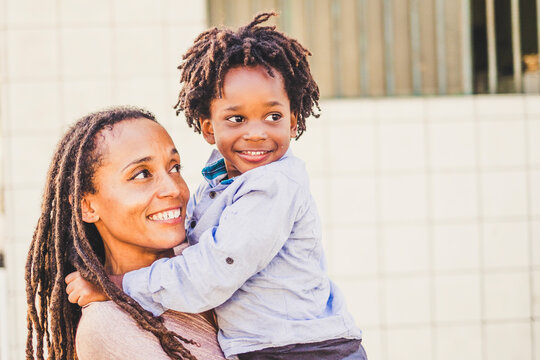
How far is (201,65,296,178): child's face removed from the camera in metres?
1.84

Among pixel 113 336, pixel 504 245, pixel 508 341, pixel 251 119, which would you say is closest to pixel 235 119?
pixel 251 119

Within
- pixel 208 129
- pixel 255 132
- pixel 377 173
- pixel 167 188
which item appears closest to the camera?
pixel 167 188

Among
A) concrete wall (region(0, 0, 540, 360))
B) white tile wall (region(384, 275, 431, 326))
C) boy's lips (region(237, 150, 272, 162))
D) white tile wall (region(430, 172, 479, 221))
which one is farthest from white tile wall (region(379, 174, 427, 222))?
boy's lips (region(237, 150, 272, 162))

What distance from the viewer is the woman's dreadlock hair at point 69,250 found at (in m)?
1.64

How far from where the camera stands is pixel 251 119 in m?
1.85

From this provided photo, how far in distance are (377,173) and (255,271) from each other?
260 cm

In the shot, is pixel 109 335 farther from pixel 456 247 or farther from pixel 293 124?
pixel 456 247

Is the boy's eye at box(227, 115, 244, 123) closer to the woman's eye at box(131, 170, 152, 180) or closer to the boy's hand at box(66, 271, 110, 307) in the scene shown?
the woman's eye at box(131, 170, 152, 180)

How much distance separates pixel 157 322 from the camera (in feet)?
5.36

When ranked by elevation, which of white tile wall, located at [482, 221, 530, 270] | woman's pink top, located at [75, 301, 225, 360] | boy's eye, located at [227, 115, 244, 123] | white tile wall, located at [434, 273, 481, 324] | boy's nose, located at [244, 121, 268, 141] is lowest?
white tile wall, located at [434, 273, 481, 324]

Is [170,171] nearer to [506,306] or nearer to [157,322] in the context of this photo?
[157,322]

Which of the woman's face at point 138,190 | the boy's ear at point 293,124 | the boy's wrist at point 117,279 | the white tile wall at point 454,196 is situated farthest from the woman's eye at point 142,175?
the white tile wall at point 454,196

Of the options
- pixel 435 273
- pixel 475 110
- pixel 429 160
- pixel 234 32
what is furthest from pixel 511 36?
pixel 234 32

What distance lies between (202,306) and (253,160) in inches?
16.9
